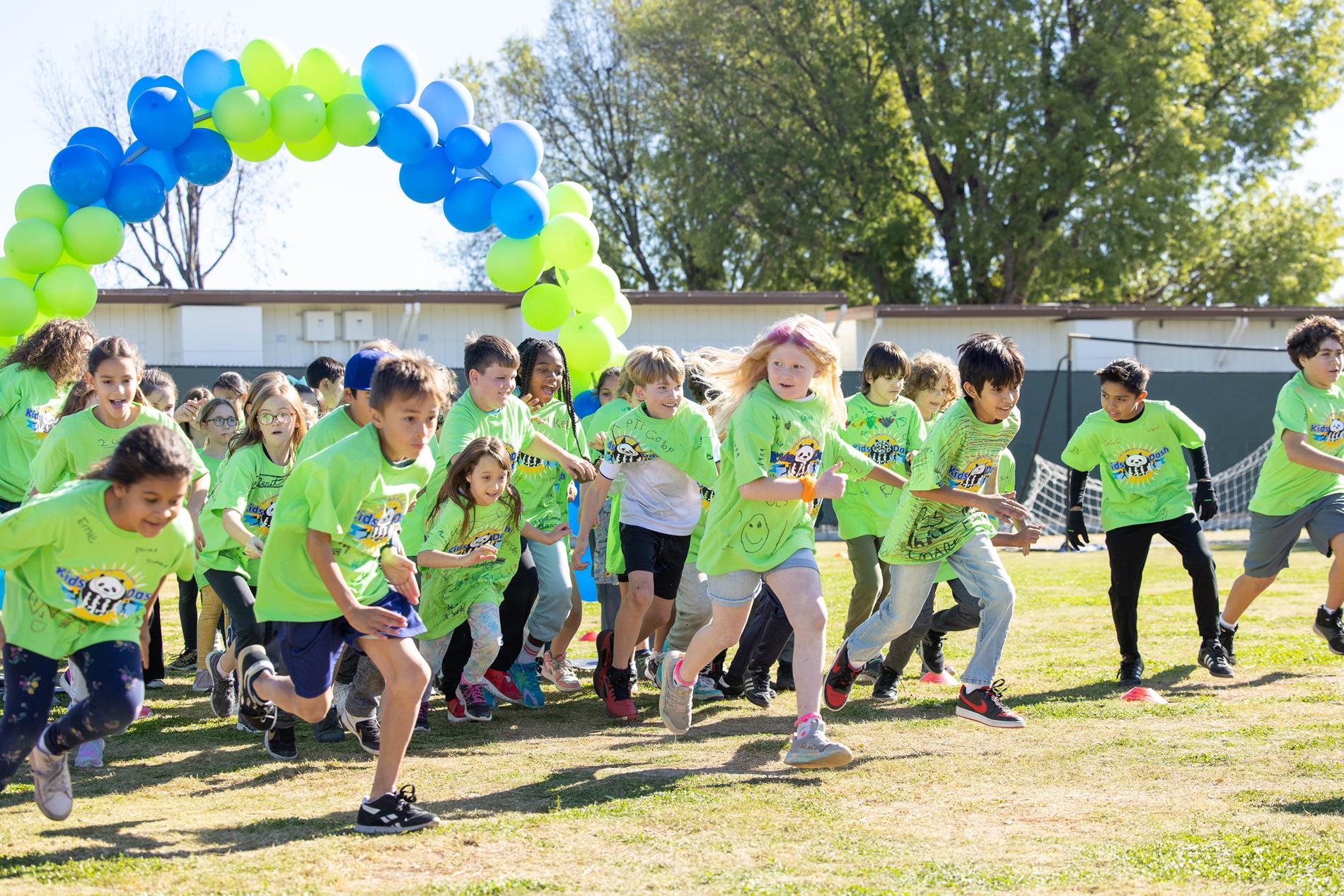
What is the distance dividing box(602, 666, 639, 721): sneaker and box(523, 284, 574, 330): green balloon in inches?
164

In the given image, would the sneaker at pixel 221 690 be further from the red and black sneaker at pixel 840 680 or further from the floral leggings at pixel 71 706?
the red and black sneaker at pixel 840 680

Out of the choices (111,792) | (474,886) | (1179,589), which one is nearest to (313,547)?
(474,886)

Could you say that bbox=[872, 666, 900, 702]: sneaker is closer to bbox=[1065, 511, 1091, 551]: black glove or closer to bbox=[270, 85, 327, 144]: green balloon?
bbox=[1065, 511, 1091, 551]: black glove

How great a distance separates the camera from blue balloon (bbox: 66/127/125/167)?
981 cm

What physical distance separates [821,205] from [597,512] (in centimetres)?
2632

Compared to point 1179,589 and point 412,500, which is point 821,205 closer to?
point 1179,589

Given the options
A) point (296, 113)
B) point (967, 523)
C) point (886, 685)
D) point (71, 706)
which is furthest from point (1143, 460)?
point (296, 113)

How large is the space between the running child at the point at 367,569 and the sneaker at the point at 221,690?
1.86 metres

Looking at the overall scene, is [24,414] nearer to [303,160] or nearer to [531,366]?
[531,366]

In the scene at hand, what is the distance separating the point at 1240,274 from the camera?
107ft

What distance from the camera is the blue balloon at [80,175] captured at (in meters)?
9.66

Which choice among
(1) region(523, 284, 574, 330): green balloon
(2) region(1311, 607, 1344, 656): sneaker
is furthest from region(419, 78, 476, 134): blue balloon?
(2) region(1311, 607, 1344, 656): sneaker

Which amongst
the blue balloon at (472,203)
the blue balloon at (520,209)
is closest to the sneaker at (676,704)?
the blue balloon at (520,209)

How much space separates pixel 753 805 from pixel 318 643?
66.7 inches
